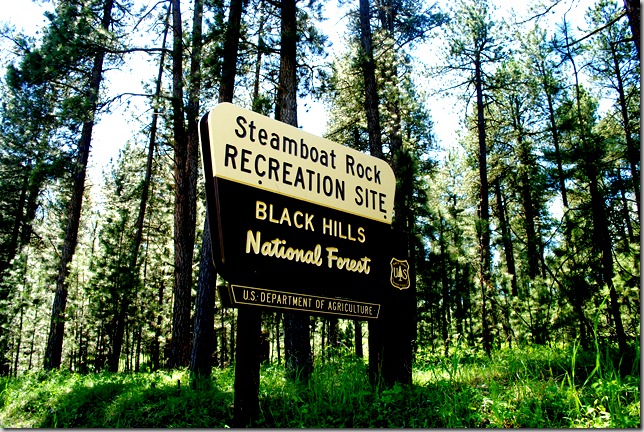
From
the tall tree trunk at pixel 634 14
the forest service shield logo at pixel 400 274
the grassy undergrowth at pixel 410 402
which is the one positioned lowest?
the grassy undergrowth at pixel 410 402

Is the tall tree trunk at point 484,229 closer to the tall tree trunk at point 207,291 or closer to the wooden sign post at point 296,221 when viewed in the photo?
the tall tree trunk at point 207,291

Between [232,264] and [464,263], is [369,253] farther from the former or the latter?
[464,263]

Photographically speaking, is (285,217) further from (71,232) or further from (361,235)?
(71,232)

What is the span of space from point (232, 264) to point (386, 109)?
513 inches

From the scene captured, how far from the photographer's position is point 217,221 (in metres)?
2.96

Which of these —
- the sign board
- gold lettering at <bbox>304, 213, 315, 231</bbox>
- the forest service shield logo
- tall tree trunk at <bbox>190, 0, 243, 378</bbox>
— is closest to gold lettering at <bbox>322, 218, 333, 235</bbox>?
the sign board

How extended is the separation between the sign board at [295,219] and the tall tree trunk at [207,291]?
3.99m

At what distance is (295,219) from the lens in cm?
342

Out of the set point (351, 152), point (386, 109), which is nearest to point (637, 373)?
point (351, 152)

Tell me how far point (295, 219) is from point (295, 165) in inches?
17.5

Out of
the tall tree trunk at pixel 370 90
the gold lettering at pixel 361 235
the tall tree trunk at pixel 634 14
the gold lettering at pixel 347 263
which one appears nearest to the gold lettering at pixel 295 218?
the gold lettering at pixel 347 263

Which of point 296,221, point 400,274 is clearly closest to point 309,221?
point 296,221

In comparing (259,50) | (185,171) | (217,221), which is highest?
(259,50)

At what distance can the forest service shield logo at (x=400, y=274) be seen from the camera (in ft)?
13.7
